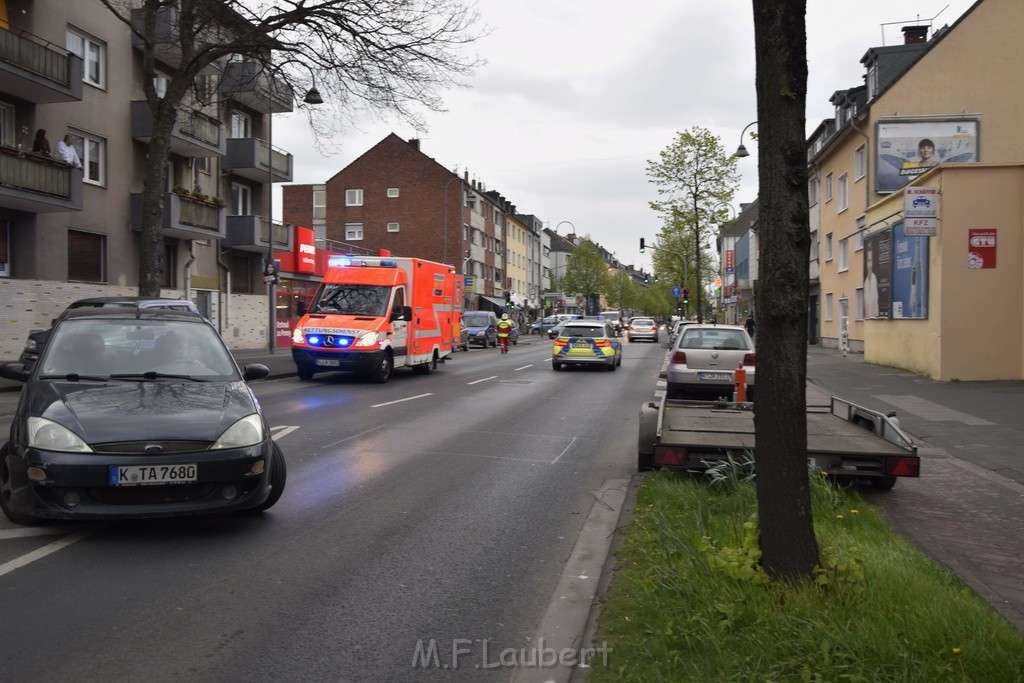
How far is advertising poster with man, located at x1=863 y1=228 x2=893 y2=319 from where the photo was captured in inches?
896

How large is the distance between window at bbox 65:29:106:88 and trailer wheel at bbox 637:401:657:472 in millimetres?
22781

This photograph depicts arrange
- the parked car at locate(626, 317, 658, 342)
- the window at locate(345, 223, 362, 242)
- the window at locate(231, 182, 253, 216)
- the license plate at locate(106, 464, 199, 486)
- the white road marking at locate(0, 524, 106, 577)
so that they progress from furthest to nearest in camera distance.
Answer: the window at locate(345, 223, 362, 242)
the parked car at locate(626, 317, 658, 342)
the window at locate(231, 182, 253, 216)
the license plate at locate(106, 464, 199, 486)
the white road marking at locate(0, 524, 106, 577)

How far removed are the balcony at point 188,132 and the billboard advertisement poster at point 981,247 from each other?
69.0ft

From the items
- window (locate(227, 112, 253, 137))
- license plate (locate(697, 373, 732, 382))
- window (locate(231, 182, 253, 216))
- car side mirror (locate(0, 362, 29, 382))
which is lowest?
license plate (locate(697, 373, 732, 382))

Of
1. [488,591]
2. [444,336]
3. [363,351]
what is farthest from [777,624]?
[444,336]

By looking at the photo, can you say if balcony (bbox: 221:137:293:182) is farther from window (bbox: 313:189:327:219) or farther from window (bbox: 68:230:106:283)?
window (bbox: 313:189:327:219)

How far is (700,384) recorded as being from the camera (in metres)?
15.7

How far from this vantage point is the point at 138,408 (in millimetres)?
5848

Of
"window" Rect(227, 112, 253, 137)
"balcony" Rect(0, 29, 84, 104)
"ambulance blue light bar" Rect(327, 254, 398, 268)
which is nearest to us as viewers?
"ambulance blue light bar" Rect(327, 254, 398, 268)

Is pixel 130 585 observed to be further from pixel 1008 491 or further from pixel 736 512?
pixel 1008 491

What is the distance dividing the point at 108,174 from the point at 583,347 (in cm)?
1511

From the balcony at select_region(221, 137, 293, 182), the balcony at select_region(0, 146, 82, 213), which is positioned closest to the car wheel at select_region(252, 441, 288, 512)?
the balcony at select_region(0, 146, 82, 213)

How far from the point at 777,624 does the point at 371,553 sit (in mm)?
2790

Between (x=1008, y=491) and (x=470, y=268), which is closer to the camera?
(x=1008, y=491)
